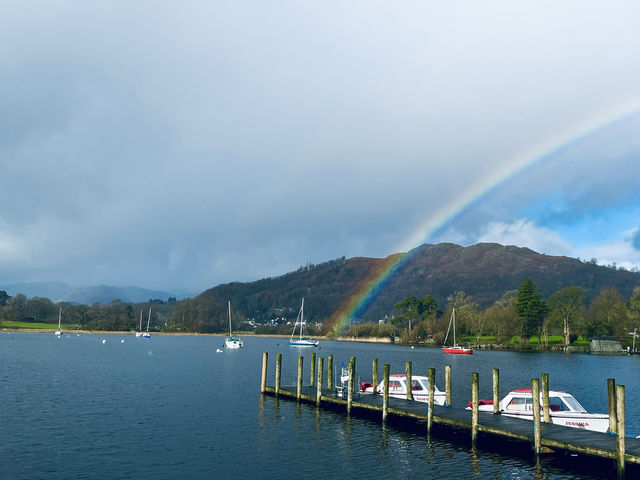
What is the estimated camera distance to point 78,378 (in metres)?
70.9

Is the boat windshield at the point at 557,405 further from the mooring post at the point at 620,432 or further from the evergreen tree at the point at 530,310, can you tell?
the evergreen tree at the point at 530,310

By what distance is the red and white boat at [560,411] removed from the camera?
36.1 m

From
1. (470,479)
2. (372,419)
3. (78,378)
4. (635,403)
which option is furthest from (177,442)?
(635,403)

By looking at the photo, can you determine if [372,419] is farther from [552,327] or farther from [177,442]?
[552,327]

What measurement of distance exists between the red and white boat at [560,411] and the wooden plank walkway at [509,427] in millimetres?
1518

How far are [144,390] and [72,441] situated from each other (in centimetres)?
2723

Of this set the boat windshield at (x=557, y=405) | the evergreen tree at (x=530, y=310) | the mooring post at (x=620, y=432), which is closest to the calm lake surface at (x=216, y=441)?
the mooring post at (x=620, y=432)

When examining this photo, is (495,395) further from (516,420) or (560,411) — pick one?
(560,411)

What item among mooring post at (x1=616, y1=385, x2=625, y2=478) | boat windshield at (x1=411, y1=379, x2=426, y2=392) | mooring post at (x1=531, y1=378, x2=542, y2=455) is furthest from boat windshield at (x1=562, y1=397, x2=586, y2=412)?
boat windshield at (x1=411, y1=379, x2=426, y2=392)

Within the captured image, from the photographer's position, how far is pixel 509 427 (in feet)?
114

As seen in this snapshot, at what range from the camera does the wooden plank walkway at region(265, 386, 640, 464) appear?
29234mm

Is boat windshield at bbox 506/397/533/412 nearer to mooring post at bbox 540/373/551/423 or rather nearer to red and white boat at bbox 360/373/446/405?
mooring post at bbox 540/373/551/423

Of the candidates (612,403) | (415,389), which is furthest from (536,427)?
(415,389)

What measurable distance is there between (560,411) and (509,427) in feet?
17.4
